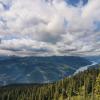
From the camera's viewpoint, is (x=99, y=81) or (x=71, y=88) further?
(x=71, y=88)

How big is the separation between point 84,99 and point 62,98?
161 feet

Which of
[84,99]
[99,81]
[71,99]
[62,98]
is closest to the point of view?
[99,81]

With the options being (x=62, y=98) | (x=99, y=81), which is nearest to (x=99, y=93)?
(x=99, y=81)

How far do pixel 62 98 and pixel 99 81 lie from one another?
114782mm

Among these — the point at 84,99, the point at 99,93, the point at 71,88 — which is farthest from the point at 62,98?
the point at 99,93

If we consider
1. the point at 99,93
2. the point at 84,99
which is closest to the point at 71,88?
the point at 84,99

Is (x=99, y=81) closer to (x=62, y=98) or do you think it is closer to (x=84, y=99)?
(x=84, y=99)

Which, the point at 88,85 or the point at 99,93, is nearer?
the point at 99,93

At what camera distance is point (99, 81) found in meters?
77.9

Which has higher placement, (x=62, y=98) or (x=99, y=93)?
(x=99, y=93)

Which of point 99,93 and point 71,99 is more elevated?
point 99,93

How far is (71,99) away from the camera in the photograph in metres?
175

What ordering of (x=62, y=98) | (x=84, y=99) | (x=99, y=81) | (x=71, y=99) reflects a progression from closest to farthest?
(x=99, y=81) → (x=84, y=99) → (x=71, y=99) → (x=62, y=98)

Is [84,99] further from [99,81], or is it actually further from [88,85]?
[99,81]
